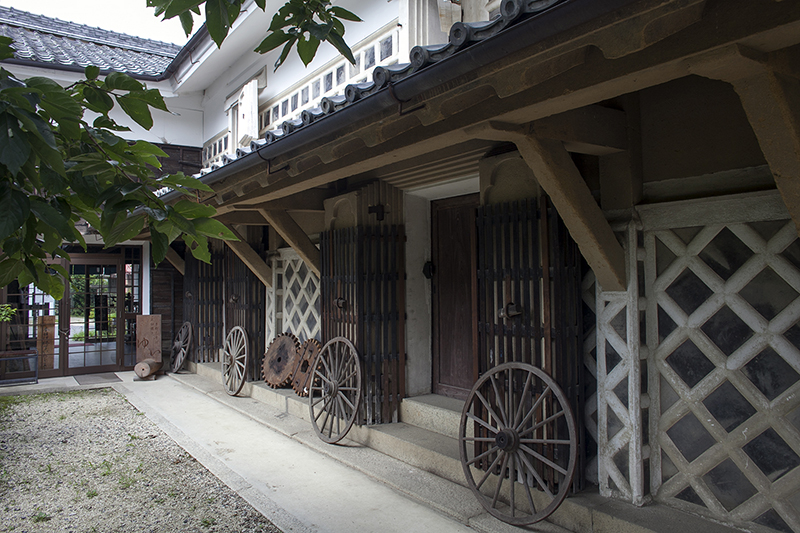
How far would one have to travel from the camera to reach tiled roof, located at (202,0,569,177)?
1862 mm

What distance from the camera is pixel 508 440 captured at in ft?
11.6

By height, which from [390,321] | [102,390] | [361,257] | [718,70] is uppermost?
[718,70]

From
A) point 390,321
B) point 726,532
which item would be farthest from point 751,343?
point 390,321

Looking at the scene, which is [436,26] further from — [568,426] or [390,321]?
[568,426]

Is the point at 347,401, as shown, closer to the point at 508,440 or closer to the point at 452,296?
the point at 452,296

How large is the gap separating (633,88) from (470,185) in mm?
2781

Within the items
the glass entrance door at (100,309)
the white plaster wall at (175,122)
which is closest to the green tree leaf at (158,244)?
the white plaster wall at (175,122)

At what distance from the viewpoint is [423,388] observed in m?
5.56

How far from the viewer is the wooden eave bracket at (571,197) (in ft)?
9.14

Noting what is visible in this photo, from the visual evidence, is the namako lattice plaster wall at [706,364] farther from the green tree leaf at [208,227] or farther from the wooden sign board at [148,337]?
the wooden sign board at [148,337]

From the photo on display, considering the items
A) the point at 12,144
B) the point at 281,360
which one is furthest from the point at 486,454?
the point at 281,360

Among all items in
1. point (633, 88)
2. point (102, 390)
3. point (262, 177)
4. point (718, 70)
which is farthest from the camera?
point (102, 390)

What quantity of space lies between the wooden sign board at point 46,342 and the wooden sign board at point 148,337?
1633 mm

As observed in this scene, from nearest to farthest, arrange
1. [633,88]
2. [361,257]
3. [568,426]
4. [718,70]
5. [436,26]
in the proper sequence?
[718,70] → [633,88] → [568,426] → [436,26] → [361,257]
